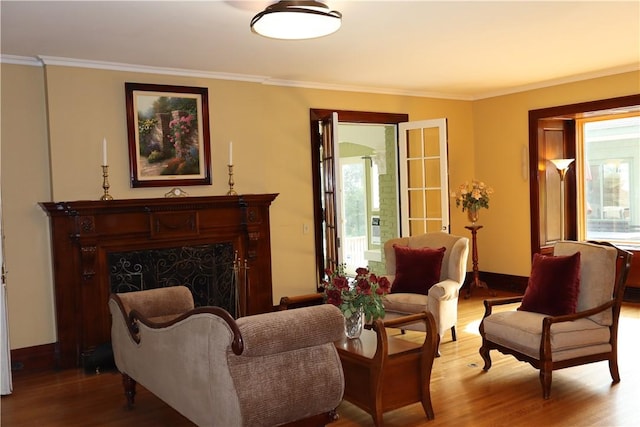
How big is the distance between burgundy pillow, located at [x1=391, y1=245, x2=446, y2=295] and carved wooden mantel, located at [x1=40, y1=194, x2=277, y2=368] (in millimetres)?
1754

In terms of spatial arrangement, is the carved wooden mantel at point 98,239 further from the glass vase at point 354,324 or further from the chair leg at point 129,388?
the glass vase at point 354,324

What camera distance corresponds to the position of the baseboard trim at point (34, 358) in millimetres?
4723

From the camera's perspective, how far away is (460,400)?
377 centimetres

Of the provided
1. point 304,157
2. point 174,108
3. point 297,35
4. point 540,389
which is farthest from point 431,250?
point 174,108

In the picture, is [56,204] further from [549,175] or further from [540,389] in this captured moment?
[549,175]

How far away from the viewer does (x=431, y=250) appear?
16.7ft

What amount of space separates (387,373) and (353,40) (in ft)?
8.52

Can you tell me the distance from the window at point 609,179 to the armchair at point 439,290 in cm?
302

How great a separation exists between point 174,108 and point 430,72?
266cm

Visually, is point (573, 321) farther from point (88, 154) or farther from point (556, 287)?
point (88, 154)

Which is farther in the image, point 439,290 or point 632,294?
point 632,294

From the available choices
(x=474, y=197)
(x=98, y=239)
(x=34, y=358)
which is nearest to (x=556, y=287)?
(x=474, y=197)

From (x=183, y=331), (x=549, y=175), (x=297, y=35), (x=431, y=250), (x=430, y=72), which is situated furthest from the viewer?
(x=549, y=175)

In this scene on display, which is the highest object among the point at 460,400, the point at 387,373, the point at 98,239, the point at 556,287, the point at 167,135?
the point at 167,135
